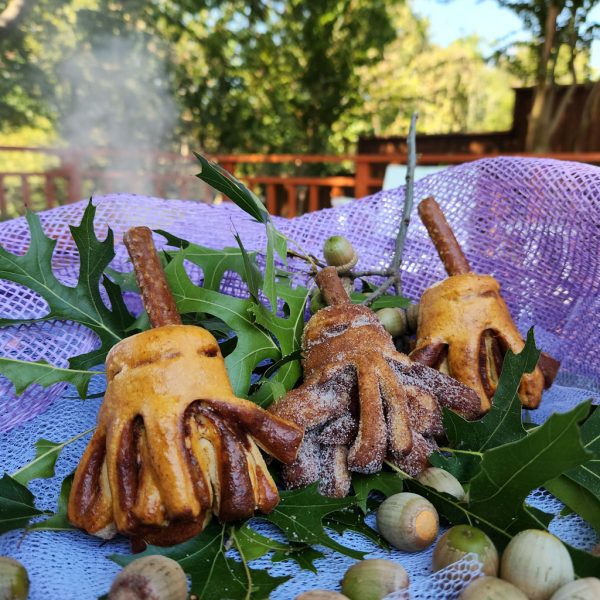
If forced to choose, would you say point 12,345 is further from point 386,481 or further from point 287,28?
point 287,28

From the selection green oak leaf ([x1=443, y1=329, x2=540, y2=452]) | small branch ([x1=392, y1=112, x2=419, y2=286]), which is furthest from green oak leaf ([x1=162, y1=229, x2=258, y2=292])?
green oak leaf ([x1=443, y1=329, x2=540, y2=452])

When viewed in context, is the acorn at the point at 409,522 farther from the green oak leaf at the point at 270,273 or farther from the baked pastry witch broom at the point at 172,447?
the green oak leaf at the point at 270,273

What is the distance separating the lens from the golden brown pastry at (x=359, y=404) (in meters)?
0.72

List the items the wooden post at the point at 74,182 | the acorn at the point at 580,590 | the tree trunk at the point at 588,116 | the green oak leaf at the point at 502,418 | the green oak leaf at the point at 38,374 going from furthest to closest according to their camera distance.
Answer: the tree trunk at the point at 588,116
the wooden post at the point at 74,182
the green oak leaf at the point at 38,374
the green oak leaf at the point at 502,418
the acorn at the point at 580,590

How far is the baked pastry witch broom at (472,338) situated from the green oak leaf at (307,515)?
0.28m

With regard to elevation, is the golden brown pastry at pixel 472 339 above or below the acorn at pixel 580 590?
above

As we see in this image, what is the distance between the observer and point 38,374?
0.87 meters

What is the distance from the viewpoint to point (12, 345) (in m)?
0.91

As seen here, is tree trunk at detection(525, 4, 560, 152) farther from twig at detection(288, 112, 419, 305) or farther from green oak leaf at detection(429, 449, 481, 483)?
green oak leaf at detection(429, 449, 481, 483)

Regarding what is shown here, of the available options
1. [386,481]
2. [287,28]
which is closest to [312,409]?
[386,481]

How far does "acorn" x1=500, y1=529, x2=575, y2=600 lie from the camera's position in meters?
0.56

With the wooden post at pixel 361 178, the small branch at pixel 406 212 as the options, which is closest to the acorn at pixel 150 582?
the small branch at pixel 406 212

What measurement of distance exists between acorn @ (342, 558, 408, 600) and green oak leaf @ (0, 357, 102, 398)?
46cm

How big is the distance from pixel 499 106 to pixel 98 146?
→ 13.8 meters
